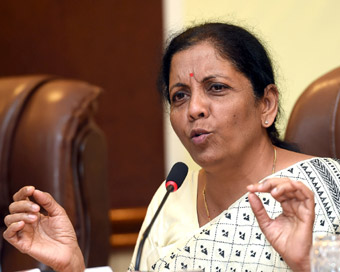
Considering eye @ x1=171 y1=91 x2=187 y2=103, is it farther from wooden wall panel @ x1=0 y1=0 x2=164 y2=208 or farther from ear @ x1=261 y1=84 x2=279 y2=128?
wooden wall panel @ x1=0 y1=0 x2=164 y2=208

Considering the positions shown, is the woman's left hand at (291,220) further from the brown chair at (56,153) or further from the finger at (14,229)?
the brown chair at (56,153)

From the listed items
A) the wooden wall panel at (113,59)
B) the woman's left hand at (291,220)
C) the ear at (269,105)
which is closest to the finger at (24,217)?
the woman's left hand at (291,220)

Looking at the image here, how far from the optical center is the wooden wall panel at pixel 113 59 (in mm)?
4504

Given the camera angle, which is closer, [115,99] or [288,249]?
[288,249]

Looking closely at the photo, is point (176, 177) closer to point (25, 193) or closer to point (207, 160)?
point (207, 160)

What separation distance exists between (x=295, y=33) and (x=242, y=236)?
1674 millimetres

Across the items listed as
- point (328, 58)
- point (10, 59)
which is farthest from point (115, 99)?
point (328, 58)

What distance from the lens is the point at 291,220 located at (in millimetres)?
1824

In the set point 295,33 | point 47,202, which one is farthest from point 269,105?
point 295,33

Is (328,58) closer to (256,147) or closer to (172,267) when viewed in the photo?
(256,147)

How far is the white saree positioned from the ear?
0.55 ft

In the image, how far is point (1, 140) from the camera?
3016 mm

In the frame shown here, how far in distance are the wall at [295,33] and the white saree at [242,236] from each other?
4.18ft

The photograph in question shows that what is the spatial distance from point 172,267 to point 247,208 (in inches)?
11.3
